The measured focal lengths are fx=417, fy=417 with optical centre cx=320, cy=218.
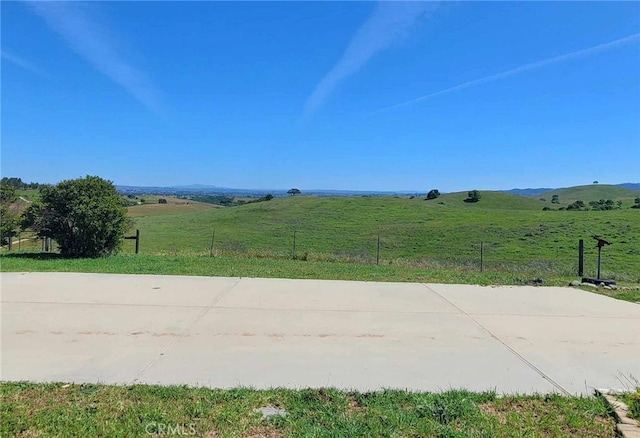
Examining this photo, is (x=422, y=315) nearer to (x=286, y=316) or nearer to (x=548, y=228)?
(x=286, y=316)

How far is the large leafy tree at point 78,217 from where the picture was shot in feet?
36.9

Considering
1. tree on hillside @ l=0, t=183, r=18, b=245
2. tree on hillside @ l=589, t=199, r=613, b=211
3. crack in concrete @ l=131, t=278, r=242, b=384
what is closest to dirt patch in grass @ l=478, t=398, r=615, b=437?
crack in concrete @ l=131, t=278, r=242, b=384

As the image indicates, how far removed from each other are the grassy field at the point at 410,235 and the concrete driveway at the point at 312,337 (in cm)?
636

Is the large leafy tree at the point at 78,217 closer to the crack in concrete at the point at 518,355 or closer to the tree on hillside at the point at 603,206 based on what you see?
the crack in concrete at the point at 518,355

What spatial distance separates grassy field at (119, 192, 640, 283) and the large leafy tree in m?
3.75

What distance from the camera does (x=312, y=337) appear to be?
4.82 meters

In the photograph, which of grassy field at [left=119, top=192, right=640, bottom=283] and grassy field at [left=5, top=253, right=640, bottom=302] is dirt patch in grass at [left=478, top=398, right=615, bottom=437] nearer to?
grassy field at [left=5, top=253, right=640, bottom=302]

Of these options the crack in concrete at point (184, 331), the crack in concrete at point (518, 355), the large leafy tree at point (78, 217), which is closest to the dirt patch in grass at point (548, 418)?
the crack in concrete at point (518, 355)

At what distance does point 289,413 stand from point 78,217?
10.5 meters

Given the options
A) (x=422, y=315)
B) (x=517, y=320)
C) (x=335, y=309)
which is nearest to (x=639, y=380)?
(x=517, y=320)

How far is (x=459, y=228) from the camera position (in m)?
29.1

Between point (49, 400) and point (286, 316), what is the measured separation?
3055mm

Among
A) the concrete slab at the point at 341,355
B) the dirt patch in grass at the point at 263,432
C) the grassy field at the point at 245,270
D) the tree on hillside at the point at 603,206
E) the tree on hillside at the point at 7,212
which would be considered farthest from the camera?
the tree on hillside at the point at 603,206

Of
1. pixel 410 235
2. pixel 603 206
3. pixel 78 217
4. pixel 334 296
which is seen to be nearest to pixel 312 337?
pixel 334 296
